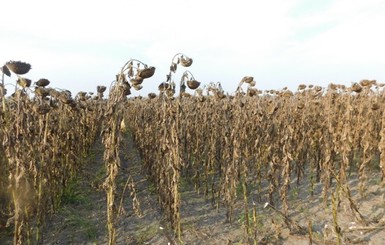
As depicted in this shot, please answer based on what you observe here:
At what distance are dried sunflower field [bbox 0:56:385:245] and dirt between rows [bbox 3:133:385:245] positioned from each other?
1 centimetres

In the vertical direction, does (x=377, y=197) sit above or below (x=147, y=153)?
below

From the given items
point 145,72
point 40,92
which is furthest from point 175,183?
point 40,92

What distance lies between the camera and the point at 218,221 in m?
4.53

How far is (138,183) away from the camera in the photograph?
6.14m

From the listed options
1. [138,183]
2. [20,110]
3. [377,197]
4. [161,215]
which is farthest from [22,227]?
[377,197]

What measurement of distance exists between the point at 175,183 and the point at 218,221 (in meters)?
1.14

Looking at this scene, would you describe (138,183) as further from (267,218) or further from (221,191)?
(267,218)

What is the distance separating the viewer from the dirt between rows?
4000 mm

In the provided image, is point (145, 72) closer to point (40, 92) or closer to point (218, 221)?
point (40, 92)

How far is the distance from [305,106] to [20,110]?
14.7 feet

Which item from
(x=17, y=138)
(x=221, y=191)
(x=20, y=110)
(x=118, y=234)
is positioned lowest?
(x=118, y=234)

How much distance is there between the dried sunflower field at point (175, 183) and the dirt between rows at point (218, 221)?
0.01m

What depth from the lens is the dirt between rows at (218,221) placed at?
4.00 meters

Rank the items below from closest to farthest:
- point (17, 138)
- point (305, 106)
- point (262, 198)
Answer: point (17, 138)
point (262, 198)
point (305, 106)
